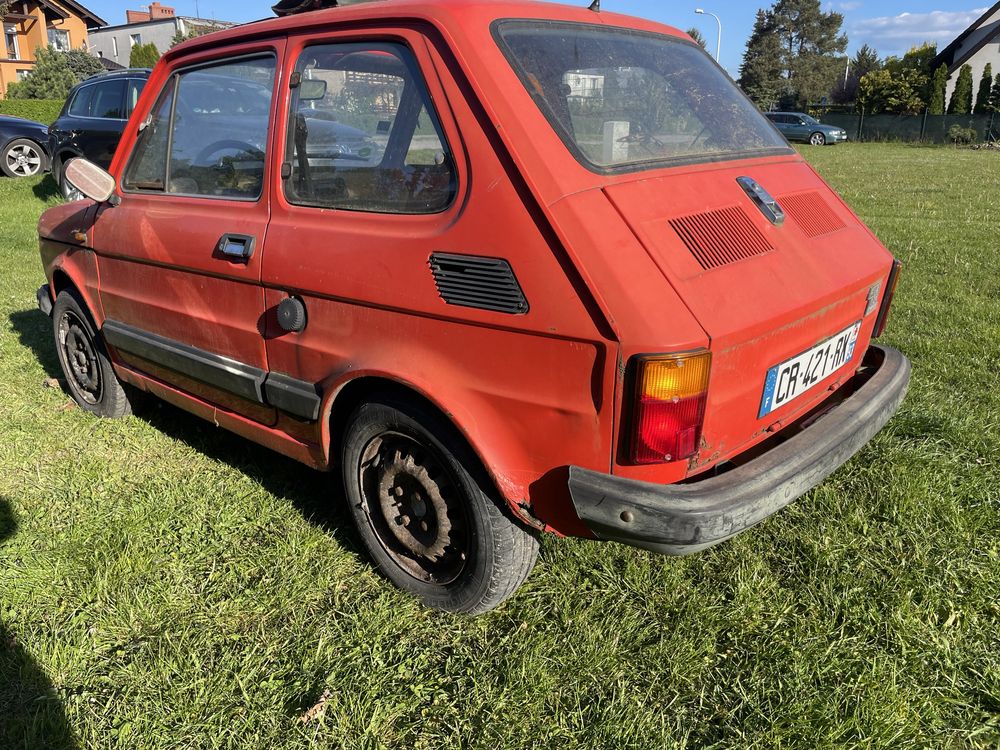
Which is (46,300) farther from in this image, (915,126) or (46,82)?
(915,126)

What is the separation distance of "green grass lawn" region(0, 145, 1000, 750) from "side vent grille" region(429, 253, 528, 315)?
1.15 meters

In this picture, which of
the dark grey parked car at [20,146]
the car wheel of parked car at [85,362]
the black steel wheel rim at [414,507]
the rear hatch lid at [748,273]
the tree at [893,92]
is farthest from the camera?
the tree at [893,92]

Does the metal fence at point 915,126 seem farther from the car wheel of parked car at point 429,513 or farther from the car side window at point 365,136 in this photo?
the car wheel of parked car at point 429,513

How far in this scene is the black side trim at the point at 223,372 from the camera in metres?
2.70

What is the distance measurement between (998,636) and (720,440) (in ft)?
3.91

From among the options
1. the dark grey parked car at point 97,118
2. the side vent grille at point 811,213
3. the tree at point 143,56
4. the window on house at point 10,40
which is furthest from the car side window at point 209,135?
the tree at point 143,56

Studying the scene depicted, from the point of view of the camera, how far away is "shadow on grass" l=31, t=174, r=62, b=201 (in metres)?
12.1

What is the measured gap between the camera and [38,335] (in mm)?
5809

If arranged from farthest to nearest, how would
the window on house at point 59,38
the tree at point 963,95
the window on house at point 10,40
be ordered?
the window on house at point 59,38 → the window on house at point 10,40 → the tree at point 963,95

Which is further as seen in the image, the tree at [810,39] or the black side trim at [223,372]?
the tree at [810,39]

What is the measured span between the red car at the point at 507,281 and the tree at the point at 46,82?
33658 mm

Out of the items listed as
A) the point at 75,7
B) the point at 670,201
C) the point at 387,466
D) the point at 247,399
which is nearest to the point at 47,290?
the point at 247,399

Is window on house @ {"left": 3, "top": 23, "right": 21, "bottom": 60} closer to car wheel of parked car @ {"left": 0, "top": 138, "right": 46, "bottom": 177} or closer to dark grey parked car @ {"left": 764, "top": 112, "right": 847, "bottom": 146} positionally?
car wheel of parked car @ {"left": 0, "top": 138, "right": 46, "bottom": 177}

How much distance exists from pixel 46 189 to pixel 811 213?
13502 mm
